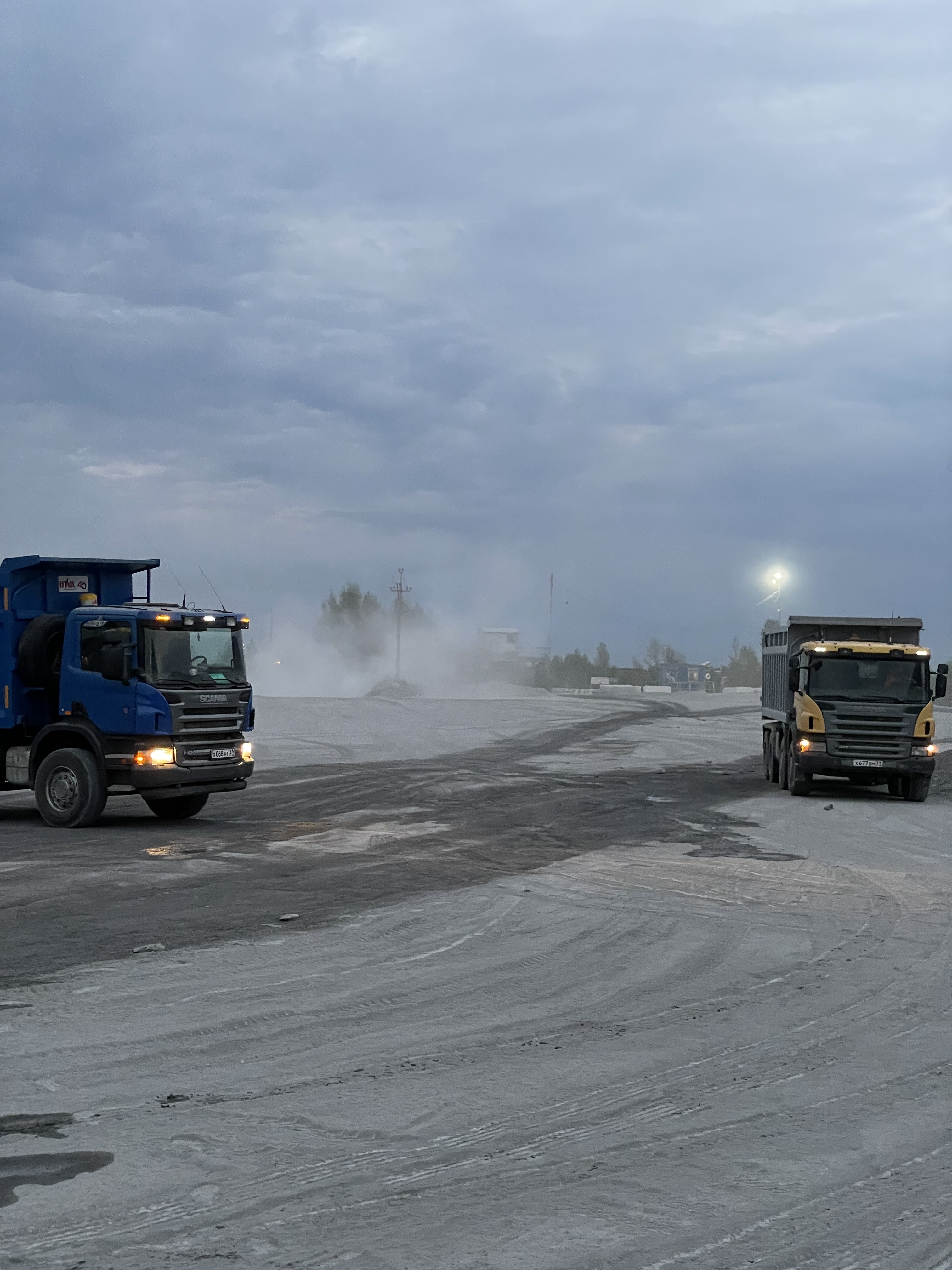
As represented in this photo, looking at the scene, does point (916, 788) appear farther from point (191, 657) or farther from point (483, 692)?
point (483, 692)

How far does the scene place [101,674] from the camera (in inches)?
691

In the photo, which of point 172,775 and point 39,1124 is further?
point 172,775

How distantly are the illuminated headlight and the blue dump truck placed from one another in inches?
0.5

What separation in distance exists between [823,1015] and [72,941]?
5770mm

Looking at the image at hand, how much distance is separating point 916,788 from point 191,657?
43.4 feet

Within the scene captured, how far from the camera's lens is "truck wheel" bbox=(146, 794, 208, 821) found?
1941 cm

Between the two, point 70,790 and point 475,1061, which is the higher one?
point 70,790

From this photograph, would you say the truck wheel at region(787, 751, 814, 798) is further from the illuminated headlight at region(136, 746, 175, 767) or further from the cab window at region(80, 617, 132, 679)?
the cab window at region(80, 617, 132, 679)

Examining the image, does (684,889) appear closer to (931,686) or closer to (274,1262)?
(274,1262)

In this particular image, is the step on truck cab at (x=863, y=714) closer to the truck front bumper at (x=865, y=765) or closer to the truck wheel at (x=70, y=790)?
the truck front bumper at (x=865, y=765)

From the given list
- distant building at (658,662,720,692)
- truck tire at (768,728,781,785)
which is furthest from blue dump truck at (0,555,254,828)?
distant building at (658,662,720,692)

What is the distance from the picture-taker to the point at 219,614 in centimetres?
1841

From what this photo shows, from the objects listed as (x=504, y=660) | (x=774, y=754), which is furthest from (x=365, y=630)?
(x=774, y=754)

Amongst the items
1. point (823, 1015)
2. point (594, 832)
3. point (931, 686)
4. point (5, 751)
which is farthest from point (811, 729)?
point (823, 1015)
